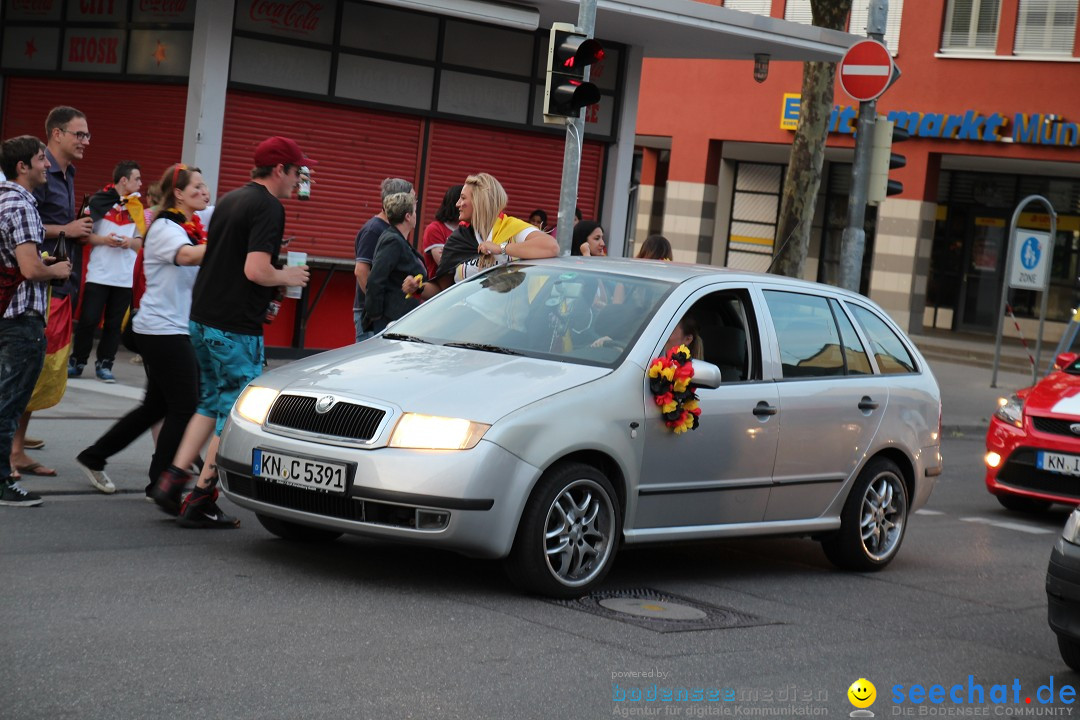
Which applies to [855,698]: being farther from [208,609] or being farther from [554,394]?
[208,609]

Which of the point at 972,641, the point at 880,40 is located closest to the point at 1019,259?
the point at 880,40

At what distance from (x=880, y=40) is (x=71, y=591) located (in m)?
12.1

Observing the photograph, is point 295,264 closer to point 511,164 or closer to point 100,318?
point 100,318

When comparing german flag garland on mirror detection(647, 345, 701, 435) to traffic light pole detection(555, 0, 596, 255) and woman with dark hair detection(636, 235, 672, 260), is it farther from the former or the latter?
traffic light pole detection(555, 0, 596, 255)

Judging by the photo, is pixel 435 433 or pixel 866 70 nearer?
pixel 435 433

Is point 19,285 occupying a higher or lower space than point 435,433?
higher

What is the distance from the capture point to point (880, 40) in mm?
16062

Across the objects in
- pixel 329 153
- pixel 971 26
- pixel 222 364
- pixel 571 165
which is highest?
pixel 971 26

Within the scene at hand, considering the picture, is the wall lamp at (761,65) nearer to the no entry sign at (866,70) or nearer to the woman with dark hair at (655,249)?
the no entry sign at (866,70)

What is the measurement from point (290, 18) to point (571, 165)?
193 inches

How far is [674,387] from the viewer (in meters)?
7.12

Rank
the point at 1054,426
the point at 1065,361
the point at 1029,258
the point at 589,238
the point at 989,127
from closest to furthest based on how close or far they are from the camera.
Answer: the point at 1054,426
the point at 589,238
the point at 1065,361
the point at 1029,258
the point at 989,127

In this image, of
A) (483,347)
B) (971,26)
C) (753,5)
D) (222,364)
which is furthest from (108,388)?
(753,5)

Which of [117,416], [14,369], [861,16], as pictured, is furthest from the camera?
[861,16]
